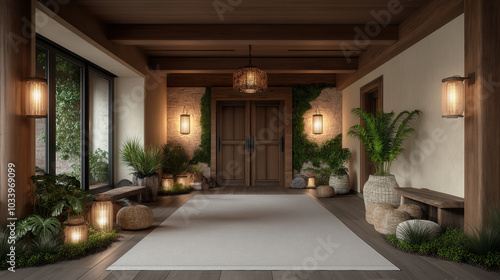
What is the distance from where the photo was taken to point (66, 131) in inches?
194

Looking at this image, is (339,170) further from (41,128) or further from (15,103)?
(15,103)

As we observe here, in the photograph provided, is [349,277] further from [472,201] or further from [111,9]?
[111,9]

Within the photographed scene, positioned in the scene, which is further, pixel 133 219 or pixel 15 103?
pixel 133 219

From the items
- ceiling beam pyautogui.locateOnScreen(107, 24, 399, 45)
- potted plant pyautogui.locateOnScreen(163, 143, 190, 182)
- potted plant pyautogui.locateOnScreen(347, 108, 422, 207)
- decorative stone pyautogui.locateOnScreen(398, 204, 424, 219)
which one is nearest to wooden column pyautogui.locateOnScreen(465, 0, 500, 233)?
decorative stone pyautogui.locateOnScreen(398, 204, 424, 219)

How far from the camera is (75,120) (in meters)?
5.21

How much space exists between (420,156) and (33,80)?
4.53 metres

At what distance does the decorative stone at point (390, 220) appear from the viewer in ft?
12.0

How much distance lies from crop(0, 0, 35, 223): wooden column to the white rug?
42.1 inches

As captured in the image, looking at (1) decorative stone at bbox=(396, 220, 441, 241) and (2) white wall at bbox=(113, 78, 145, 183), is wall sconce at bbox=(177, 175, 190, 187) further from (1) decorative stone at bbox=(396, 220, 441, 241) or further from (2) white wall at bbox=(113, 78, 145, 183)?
(1) decorative stone at bbox=(396, 220, 441, 241)

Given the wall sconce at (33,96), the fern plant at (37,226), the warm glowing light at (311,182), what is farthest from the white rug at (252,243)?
the warm glowing light at (311,182)

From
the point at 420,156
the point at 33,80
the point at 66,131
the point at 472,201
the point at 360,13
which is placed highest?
the point at 360,13

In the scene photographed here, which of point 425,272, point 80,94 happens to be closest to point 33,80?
point 80,94

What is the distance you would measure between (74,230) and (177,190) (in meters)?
3.92

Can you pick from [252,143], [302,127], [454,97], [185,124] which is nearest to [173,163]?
[185,124]
